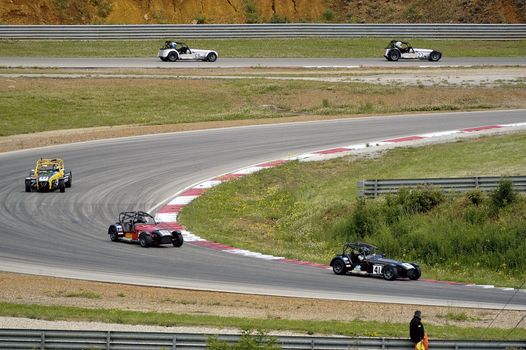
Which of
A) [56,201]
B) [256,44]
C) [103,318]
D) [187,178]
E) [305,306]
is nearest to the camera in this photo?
[103,318]

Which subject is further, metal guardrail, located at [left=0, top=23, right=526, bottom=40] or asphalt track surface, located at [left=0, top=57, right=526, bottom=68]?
metal guardrail, located at [left=0, top=23, right=526, bottom=40]

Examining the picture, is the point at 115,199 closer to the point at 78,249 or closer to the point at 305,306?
the point at 78,249

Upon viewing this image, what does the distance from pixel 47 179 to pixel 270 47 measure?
3323 centimetres

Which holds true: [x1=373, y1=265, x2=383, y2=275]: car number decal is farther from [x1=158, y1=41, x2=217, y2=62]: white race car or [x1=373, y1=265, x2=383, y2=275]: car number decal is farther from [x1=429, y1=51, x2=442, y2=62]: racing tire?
[x1=429, y1=51, x2=442, y2=62]: racing tire

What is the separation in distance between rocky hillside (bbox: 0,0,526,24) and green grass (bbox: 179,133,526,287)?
102 ft

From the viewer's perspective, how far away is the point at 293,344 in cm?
1659

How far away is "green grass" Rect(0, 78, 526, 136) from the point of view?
1891 inches

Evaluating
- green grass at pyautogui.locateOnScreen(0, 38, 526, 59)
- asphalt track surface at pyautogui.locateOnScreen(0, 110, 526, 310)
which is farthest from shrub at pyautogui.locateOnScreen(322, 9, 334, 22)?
asphalt track surface at pyautogui.locateOnScreen(0, 110, 526, 310)

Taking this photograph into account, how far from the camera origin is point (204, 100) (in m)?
51.0

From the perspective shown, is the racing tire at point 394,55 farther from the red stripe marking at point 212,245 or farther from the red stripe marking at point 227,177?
the red stripe marking at point 212,245

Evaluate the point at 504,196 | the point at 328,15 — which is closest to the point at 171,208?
the point at 504,196

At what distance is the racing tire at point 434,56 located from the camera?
60.8m

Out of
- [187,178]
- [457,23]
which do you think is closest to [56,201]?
[187,178]

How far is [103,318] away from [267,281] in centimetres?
488
